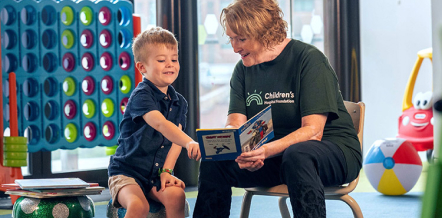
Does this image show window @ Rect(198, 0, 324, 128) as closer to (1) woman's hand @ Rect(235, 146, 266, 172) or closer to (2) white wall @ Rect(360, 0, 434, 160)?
(2) white wall @ Rect(360, 0, 434, 160)

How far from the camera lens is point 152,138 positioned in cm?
164

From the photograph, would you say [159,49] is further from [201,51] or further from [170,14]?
[201,51]

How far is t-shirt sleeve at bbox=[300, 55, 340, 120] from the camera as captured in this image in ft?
4.57

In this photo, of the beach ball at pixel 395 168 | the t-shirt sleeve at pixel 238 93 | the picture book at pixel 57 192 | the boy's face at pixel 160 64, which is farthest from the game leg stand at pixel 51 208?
the beach ball at pixel 395 168

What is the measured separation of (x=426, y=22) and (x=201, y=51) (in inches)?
83.7

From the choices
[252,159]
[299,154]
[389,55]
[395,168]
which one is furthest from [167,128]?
[389,55]

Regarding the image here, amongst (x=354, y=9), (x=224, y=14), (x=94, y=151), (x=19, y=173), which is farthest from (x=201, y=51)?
(x=224, y=14)

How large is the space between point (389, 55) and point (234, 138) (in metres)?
3.42

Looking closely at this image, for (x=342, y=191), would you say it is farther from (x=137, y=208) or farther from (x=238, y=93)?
(x=137, y=208)

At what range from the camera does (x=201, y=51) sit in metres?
3.63

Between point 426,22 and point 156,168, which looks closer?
point 156,168

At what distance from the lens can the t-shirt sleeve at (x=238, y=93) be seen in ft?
5.19

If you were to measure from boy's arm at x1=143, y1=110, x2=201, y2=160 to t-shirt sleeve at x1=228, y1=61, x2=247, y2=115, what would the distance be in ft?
0.60

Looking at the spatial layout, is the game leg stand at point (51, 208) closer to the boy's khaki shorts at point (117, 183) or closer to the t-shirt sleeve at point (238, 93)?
the boy's khaki shorts at point (117, 183)
